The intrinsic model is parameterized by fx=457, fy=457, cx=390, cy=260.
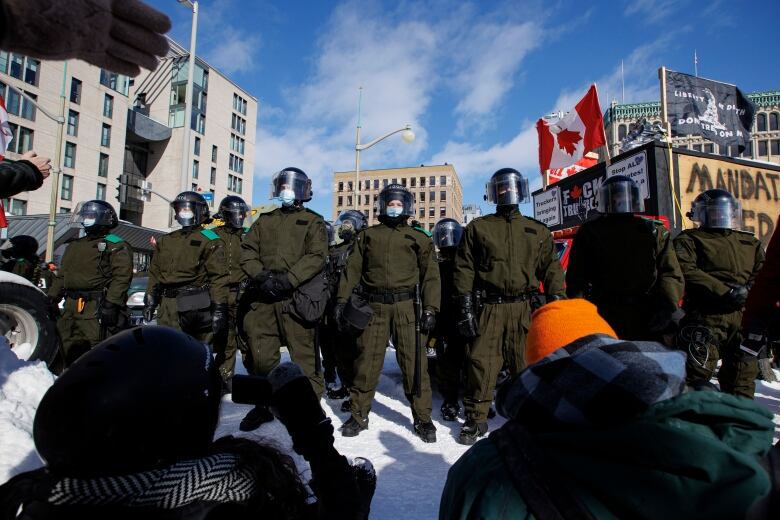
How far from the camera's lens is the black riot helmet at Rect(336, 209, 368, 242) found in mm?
7344

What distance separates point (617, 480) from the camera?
775 millimetres

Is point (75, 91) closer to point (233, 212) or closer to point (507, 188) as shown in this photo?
point (233, 212)

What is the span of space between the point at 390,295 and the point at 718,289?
292 cm

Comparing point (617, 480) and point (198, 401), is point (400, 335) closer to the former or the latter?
point (198, 401)

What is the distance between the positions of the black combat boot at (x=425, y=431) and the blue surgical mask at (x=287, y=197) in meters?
2.45

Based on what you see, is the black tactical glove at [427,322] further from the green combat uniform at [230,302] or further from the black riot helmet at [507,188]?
the green combat uniform at [230,302]

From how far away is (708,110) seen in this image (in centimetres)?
868

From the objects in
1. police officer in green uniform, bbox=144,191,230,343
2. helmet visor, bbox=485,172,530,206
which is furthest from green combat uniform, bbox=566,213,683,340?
police officer in green uniform, bbox=144,191,230,343

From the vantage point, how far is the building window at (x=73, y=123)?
121 feet

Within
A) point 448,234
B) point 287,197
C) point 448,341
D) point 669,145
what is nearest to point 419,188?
point 669,145

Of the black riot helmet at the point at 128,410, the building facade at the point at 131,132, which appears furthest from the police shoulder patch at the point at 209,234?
the building facade at the point at 131,132

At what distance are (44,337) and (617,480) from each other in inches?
250

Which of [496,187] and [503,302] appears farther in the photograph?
[496,187]

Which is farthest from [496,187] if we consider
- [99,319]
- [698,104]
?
[698,104]
